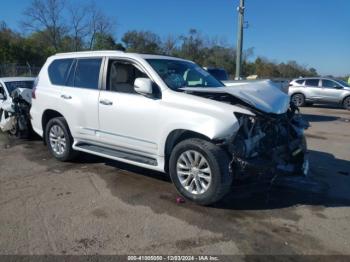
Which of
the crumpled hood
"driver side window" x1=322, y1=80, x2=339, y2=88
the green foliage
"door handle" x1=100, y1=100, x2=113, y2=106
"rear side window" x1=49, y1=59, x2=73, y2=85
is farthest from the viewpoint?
the green foliage

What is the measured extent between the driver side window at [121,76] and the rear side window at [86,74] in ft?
0.86

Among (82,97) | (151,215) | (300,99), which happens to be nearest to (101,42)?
(300,99)

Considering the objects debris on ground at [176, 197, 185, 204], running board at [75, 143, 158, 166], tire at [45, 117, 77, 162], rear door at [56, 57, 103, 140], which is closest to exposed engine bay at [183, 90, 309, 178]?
debris on ground at [176, 197, 185, 204]

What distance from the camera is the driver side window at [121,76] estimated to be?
5883mm

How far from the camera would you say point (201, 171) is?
486cm

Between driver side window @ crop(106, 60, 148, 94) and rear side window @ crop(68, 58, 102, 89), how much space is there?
261 millimetres

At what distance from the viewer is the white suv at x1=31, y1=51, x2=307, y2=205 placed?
471 centimetres

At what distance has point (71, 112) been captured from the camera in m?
6.47

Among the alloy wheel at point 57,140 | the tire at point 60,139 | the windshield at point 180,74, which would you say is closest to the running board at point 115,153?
the tire at point 60,139

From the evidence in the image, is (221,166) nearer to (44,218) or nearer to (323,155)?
(44,218)

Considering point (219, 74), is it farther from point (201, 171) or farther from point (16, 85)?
point (201, 171)

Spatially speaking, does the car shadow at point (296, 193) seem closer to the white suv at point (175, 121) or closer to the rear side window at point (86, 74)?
the white suv at point (175, 121)

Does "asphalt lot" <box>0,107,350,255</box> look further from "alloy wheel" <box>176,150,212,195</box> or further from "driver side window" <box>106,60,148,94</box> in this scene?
"driver side window" <box>106,60,148,94</box>

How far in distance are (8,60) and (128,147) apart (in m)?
34.1
